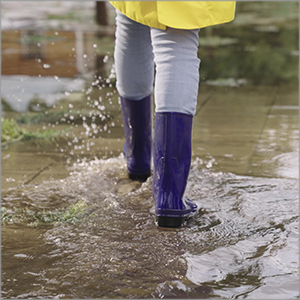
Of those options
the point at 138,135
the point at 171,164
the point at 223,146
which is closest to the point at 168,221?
the point at 171,164

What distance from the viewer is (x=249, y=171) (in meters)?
2.31

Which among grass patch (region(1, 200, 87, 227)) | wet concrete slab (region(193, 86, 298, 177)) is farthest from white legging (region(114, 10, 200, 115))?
wet concrete slab (region(193, 86, 298, 177))

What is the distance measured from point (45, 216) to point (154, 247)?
0.49 m

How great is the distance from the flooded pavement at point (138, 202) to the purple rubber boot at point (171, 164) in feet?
0.19

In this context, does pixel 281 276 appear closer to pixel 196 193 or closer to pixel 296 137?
pixel 196 193

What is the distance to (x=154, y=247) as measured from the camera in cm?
150

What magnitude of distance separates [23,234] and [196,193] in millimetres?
723

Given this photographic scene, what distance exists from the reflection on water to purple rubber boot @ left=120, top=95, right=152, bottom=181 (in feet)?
0.42

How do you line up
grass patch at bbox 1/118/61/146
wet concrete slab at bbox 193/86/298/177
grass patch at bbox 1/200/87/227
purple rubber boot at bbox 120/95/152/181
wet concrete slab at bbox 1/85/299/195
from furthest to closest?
1. grass patch at bbox 1/118/61/146
2. wet concrete slab at bbox 193/86/298/177
3. wet concrete slab at bbox 1/85/299/195
4. purple rubber boot at bbox 120/95/152/181
5. grass patch at bbox 1/200/87/227

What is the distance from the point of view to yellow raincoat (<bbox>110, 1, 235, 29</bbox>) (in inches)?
62.4

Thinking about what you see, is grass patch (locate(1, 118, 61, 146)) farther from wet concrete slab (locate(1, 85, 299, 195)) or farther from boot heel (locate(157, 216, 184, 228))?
boot heel (locate(157, 216, 184, 228))

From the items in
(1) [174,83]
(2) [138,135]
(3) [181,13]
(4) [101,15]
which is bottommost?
(2) [138,135]

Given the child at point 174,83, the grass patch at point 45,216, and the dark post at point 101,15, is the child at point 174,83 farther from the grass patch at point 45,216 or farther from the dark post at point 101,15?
the dark post at point 101,15

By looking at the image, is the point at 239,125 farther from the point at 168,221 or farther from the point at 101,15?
the point at 101,15
